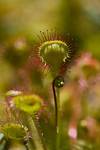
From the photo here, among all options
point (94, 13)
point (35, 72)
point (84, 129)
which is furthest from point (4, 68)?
point (94, 13)

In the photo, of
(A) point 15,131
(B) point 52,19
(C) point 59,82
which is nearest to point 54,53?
(C) point 59,82

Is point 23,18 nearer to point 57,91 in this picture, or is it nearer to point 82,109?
point 82,109

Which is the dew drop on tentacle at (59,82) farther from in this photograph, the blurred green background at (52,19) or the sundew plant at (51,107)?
the blurred green background at (52,19)

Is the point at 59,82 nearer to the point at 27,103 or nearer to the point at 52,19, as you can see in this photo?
the point at 27,103

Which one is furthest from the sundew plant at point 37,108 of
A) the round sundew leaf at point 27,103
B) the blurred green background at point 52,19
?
the blurred green background at point 52,19

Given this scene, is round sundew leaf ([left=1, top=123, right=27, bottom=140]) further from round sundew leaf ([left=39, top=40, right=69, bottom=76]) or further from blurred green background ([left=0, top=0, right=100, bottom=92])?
blurred green background ([left=0, top=0, right=100, bottom=92])

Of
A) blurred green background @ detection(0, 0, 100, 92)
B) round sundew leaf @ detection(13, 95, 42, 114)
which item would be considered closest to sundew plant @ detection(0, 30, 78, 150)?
round sundew leaf @ detection(13, 95, 42, 114)
